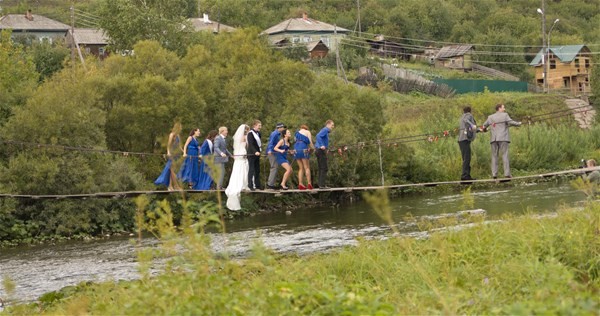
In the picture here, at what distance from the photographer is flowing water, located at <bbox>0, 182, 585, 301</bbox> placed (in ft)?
68.5

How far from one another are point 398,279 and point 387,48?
261 ft

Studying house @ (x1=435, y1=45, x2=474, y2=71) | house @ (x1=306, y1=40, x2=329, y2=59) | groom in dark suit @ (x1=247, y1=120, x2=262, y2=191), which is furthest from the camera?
house @ (x1=435, y1=45, x2=474, y2=71)

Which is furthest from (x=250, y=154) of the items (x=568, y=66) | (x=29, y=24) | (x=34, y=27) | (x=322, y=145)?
(x=29, y=24)

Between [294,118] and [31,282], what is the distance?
67.2ft

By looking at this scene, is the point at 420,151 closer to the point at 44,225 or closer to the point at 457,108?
the point at 457,108

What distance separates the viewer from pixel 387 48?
89.7 metres

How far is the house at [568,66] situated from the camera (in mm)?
75438

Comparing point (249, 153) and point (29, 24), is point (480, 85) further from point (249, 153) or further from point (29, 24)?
point (249, 153)

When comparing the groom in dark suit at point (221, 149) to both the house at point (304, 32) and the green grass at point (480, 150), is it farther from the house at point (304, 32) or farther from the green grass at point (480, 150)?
the house at point (304, 32)

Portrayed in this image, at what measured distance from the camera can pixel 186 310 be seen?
7.65 meters

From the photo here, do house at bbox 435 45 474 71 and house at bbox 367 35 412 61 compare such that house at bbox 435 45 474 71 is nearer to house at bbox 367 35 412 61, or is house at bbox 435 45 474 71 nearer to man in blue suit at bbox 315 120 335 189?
house at bbox 367 35 412 61

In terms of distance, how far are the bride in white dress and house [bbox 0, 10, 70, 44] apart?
6686cm

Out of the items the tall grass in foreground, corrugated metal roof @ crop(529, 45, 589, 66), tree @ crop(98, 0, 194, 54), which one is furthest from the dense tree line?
corrugated metal roof @ crop(529, 45, 589, 66)

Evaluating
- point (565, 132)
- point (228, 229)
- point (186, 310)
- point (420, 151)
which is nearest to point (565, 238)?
point (186, 310)
